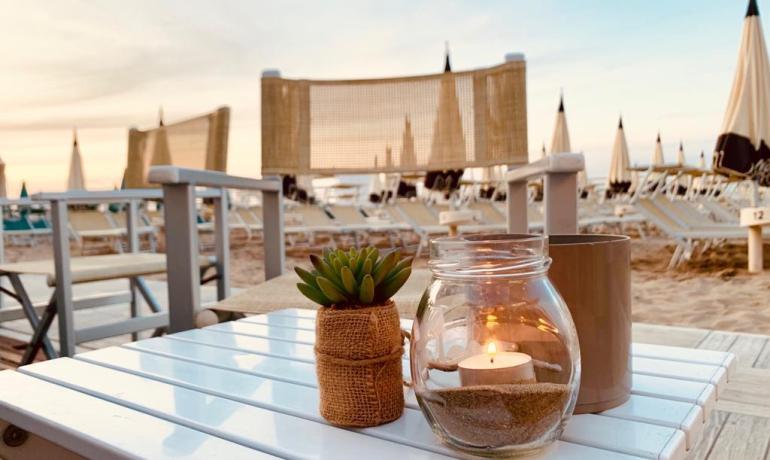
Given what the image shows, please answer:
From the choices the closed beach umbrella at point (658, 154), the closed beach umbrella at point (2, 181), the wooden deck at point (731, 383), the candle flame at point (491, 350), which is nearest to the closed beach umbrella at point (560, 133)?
the closed beach umbrella at point (658, 154)

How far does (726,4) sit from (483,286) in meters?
7.68

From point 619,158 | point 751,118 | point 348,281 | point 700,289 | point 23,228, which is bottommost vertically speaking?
point 700,289

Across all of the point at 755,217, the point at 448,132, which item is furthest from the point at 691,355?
the point at 755,217

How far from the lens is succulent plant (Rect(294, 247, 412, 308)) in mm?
461

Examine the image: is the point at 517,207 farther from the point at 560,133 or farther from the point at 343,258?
the point at 560,133

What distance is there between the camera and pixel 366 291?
46cm

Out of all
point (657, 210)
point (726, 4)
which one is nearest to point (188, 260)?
point (657, 210)

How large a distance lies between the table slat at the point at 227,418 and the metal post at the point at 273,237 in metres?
1.02

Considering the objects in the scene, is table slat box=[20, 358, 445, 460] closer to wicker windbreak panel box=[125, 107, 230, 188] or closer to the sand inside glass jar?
the sand inside glass jar

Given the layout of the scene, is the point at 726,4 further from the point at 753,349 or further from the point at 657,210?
the point at 753,349

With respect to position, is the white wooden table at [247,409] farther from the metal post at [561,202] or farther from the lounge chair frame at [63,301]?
the lounge chair frame at [63,301]

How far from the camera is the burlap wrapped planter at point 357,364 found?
460 mm

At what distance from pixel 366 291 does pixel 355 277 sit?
0.6 inches

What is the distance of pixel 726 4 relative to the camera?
648 centimetres
